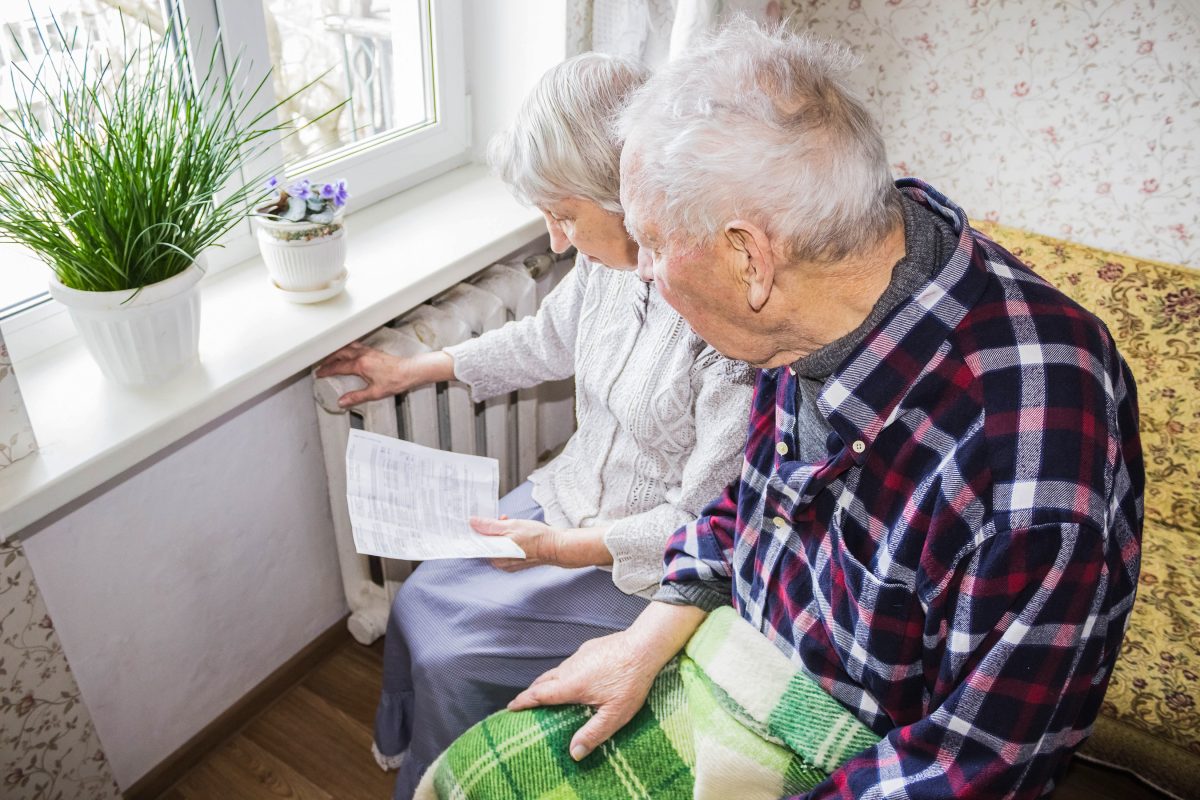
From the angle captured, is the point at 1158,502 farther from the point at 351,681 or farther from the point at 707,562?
the point at 351,681

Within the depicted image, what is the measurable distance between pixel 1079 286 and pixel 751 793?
4.07 feet

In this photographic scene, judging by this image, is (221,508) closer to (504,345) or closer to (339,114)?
(504,345)

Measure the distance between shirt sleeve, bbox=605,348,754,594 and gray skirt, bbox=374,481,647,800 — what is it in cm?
7

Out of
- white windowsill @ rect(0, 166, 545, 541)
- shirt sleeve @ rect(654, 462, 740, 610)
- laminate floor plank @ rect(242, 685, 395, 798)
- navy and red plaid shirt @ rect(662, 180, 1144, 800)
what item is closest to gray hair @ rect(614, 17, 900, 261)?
navy and red plaid shirt @ rect(662, 180, 1144, 800)

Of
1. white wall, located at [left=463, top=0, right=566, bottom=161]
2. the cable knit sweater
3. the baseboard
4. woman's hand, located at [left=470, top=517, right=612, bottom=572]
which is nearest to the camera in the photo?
the cable knit sweater

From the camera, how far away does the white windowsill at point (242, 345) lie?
1.06m

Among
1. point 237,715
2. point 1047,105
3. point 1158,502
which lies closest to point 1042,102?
point 1047,105

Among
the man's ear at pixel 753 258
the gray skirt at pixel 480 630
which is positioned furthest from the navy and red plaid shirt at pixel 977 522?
the gray skirt at pixel 480 630

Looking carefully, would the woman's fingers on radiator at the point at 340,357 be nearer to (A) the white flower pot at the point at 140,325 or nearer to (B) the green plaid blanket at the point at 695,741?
(A) the white flower pot at the point at 140,325

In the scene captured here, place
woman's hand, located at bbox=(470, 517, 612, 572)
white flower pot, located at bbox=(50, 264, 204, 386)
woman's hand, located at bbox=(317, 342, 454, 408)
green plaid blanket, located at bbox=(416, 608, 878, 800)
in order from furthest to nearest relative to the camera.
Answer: woman's hand, located at bbox=(317, 342, 454, 408), woman's hand, located at bbox=(470, 517, 612, 572), white flower pot, located at bbox=(50, 264, 204, 386), green plaid blanket, located at bbox=(416, 608, 878, 800)

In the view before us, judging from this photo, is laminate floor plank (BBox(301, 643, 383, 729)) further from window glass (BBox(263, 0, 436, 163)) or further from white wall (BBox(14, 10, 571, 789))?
window glass (BBox(263, 0, 436, 163))

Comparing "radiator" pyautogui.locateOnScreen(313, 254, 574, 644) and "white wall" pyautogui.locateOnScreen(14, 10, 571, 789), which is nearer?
"white wall" pyautogui.locateOnScreen(14, 10, 571, 789)

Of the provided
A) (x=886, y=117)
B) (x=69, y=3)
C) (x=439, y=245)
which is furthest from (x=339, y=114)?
(x=886, y=117)

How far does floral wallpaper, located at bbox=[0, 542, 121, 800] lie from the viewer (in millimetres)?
1104
